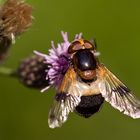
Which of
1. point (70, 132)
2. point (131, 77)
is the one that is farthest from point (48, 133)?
point (131, 77)

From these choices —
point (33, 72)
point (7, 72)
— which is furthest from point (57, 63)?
point (7, 72)

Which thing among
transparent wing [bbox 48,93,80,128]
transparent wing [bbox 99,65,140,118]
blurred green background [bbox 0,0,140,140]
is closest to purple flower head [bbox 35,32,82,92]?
transparent wing [bbox 99,65,140,118]

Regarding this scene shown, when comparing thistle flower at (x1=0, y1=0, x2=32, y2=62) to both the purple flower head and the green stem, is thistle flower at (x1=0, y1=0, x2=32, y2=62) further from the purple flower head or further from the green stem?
the green stem

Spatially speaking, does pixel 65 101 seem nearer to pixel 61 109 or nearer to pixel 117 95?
pixel 61 109

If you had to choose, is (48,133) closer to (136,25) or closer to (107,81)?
(136,25)

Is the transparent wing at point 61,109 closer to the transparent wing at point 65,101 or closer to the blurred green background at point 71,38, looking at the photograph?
the transparent wing at point 65,101

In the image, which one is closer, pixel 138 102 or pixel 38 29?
pixel 138 102

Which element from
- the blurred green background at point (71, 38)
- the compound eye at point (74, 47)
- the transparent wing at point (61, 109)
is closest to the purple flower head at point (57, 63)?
the compound eye at point (74, 47)
